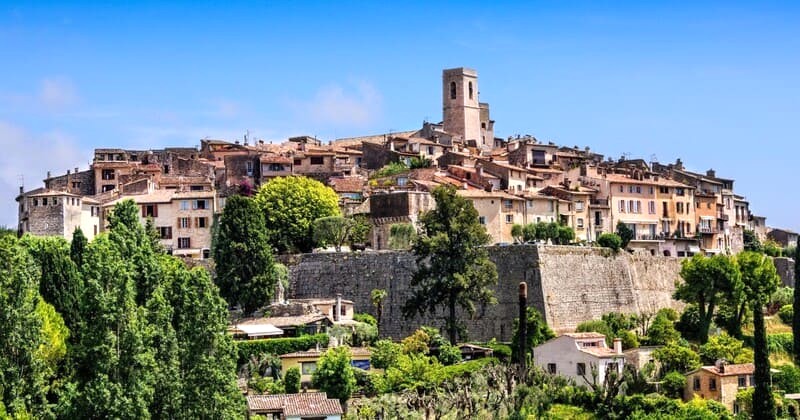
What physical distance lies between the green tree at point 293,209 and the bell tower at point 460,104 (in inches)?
1139

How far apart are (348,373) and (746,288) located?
22.3 m

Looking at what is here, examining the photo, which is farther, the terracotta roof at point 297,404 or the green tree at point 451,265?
the green tree at point 451,265

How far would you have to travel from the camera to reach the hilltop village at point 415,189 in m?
74.1

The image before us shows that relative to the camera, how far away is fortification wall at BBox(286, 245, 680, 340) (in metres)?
64.8

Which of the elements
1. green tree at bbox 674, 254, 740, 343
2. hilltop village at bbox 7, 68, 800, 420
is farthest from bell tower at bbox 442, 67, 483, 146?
green tree at bbox 674, 254, 740, 343

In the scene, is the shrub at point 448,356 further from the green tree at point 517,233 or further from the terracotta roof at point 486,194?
the terracotta roof at point 486,194

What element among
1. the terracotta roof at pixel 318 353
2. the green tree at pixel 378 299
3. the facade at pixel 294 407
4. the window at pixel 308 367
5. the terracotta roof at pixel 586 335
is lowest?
the facade at pixel 294 407

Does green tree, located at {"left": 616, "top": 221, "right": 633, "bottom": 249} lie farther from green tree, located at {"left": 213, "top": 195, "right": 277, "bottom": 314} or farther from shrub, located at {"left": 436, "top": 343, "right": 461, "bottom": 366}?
green tree, located at {"left": 213, "top": 195, "right": 277, "bottom": 314}

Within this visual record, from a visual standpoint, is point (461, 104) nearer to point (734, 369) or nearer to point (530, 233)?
point (530, 233)

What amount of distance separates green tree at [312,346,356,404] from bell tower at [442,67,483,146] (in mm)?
49825

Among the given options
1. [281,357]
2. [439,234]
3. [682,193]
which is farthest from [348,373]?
[682,193]

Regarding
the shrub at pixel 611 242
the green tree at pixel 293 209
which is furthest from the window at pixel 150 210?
the shrub at pixel 611 242

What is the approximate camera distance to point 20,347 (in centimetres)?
4503

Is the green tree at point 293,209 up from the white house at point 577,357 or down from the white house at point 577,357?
up
